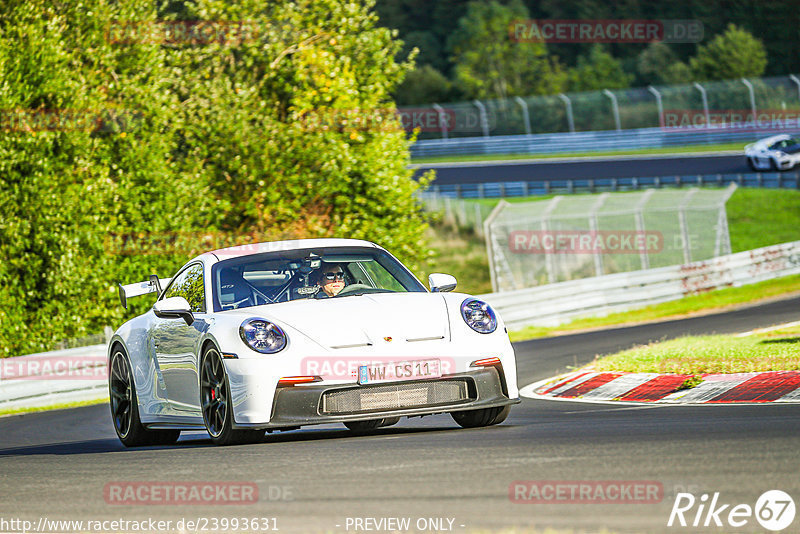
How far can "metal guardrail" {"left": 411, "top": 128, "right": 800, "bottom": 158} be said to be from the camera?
53906mm

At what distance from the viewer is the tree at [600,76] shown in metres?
77.9

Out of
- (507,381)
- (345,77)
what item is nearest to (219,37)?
(345,77)

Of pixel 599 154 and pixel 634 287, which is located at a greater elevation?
pixel 634 287

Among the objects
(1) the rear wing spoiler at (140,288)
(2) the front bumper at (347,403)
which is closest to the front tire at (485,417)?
(2) the front bumper at (347,403)

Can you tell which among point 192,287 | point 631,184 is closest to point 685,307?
point 192,287

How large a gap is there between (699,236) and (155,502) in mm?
25641

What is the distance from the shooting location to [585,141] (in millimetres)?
56938

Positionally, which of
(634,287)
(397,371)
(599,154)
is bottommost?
(599,154)

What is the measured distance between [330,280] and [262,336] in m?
1.22

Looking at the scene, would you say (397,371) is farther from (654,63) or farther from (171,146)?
(654,63)

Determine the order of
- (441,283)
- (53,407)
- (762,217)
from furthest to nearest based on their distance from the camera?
(762,217)
(53,407)
(441,283)

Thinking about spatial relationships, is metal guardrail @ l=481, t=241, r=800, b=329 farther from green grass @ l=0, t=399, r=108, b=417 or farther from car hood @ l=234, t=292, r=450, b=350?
car hood @ l=234, t=292, r=450, b=350

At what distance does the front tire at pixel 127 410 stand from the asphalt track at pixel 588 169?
1510 inches

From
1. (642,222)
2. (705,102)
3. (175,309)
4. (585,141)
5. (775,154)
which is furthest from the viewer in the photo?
(585,141)
